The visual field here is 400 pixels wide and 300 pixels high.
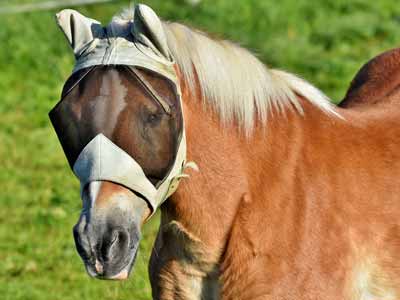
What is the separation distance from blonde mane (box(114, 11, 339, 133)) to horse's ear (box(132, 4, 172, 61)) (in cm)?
7

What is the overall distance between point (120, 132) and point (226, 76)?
476mm

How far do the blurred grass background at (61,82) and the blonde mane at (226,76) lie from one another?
6.10 ft

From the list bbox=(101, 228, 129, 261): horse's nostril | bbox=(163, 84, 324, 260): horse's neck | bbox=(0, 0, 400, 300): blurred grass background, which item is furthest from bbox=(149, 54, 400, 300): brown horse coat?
bbox=(0, 0, 400, 300): blurred grass background

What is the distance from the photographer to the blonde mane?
3611 millimetres

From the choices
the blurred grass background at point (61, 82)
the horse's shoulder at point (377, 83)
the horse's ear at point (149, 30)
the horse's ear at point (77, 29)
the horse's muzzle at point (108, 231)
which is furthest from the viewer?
the blurred grass background at point (61, 82)

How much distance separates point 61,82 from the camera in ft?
32.2

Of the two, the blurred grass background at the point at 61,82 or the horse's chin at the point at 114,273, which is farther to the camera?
the blurred grass background at the point at 61,82

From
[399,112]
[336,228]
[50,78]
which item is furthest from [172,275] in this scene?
[50,78]

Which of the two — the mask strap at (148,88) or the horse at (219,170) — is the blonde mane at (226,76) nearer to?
the horse at (219,170)

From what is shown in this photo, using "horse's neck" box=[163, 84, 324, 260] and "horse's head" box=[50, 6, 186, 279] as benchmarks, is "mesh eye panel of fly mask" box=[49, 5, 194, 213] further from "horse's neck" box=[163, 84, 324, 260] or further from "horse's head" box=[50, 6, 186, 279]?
"horse's neck" box=[163, 84, 324, 260]

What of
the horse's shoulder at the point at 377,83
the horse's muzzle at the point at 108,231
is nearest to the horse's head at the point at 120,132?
the horse's muzzle at the point at 108,231

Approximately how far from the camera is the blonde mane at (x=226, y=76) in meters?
3.61

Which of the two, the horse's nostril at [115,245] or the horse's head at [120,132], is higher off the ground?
the horse's head at [120,132]

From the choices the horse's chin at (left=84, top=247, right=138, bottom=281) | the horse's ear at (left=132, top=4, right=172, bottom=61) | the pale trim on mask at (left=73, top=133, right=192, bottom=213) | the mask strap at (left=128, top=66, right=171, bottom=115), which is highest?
the horse's ear at (left=132, top=4, right=172, bottom=61)
